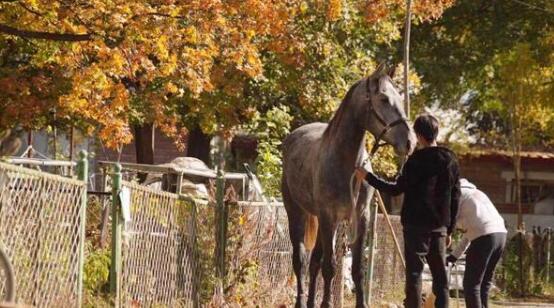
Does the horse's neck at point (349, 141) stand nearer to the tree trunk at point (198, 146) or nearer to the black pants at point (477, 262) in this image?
the black pants at point (477, 262)

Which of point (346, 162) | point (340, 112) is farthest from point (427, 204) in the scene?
point (340, 112)

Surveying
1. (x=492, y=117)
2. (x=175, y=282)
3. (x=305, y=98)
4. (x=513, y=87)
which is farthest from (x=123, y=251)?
(x=492, y=117)

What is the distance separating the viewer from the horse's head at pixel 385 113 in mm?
14430

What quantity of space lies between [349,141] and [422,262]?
198 cm

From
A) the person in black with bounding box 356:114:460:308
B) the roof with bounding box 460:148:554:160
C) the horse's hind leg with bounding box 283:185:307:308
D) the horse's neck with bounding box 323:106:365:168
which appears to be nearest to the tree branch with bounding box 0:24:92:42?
the horse's hind leg with bounding box 283:185:307:308

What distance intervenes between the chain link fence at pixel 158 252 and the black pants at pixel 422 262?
2.44 m

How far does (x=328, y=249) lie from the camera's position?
15195mm

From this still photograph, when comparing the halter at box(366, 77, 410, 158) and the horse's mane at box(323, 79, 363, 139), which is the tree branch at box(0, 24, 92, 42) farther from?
the halter at box(366, 77, 410, 158)

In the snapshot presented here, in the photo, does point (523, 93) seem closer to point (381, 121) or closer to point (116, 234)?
point (381, 121)

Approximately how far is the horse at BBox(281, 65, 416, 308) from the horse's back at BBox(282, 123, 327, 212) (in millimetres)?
11

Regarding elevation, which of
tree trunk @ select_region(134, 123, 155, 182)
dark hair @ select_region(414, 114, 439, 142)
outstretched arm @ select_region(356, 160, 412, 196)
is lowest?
outstretched arm @ select_region(356, 160, 412, 196)

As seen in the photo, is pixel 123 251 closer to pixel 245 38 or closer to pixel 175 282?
pixel 175 282

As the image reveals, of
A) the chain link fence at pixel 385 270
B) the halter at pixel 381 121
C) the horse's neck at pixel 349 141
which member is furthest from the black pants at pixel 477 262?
the chain link fence at pixel 385 270

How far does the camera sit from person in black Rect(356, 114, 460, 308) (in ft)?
43.5
